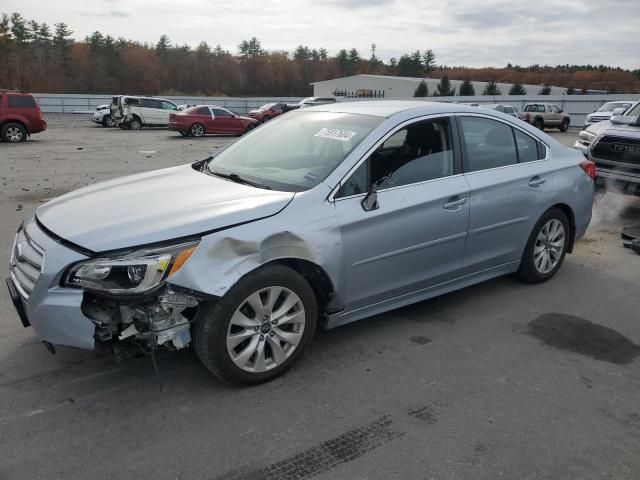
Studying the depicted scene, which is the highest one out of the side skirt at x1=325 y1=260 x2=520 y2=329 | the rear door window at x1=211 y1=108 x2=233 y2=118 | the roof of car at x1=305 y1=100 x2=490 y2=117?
the roof of car at x1=305 y1=100 x2=490 y2=117

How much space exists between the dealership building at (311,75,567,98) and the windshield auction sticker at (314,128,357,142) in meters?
67.4

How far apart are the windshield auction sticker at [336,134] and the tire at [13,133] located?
1823 cm

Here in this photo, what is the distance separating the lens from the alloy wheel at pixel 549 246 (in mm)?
5000

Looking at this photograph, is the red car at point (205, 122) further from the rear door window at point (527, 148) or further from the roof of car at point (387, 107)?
the rear door window at point (527, 148)

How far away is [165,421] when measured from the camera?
2.96m

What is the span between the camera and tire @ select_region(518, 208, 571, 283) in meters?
4.92

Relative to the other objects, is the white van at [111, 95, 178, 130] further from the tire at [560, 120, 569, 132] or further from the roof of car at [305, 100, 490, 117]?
the roof of car at [305, 100, 490, 117]

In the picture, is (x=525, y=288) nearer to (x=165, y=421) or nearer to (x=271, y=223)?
(x=271, y=223)

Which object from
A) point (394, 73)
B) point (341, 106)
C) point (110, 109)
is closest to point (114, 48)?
Answer: point (394, 73)

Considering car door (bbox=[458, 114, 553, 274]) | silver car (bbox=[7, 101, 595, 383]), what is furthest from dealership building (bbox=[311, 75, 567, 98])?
silver car (bbox=[7, 101, 595, 383])

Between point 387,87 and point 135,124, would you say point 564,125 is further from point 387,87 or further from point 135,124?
point 387,87

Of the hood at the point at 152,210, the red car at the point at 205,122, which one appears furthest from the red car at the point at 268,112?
the hood at the point at 152,210

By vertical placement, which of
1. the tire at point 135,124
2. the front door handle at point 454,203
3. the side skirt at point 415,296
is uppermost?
the front door handle at point 454,203

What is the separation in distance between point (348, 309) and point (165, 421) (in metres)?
1.36
